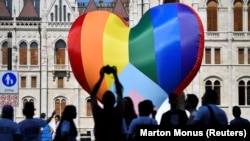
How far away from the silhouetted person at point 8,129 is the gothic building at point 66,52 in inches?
1847

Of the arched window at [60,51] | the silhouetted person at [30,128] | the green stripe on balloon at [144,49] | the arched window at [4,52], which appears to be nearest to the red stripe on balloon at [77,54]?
the green stripe on balloon at [144,49]

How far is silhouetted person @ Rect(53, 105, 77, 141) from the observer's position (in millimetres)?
13125

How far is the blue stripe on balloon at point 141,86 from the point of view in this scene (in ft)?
59.0

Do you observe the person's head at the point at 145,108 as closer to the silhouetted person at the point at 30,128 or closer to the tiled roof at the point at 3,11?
the silhouetted person at the point at 30,128

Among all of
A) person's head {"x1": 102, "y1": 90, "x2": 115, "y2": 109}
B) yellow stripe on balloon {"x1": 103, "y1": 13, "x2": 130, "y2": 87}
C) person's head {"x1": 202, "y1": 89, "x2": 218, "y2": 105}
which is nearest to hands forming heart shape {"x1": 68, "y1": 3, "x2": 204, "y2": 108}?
yellow stripe on balloon {"x1": 103, "y1": 13, "x2": 130, "y2": 87}

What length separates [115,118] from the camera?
40.6 ft

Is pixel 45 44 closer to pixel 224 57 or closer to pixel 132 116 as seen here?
pixel 224 57

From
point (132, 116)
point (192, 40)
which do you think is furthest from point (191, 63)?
point (132, 116)

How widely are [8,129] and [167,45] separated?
17.1ft

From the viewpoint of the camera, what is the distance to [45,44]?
2692 inches

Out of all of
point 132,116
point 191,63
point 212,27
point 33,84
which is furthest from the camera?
point 33,84

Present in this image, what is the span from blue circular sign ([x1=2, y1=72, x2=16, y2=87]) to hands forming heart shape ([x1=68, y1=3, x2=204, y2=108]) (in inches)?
155

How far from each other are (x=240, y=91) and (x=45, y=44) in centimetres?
1696

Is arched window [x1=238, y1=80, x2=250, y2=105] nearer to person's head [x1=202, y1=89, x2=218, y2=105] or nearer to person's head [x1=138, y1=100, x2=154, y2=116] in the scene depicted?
person's head [x1=202, y1=89, x2=218, y2=105]
